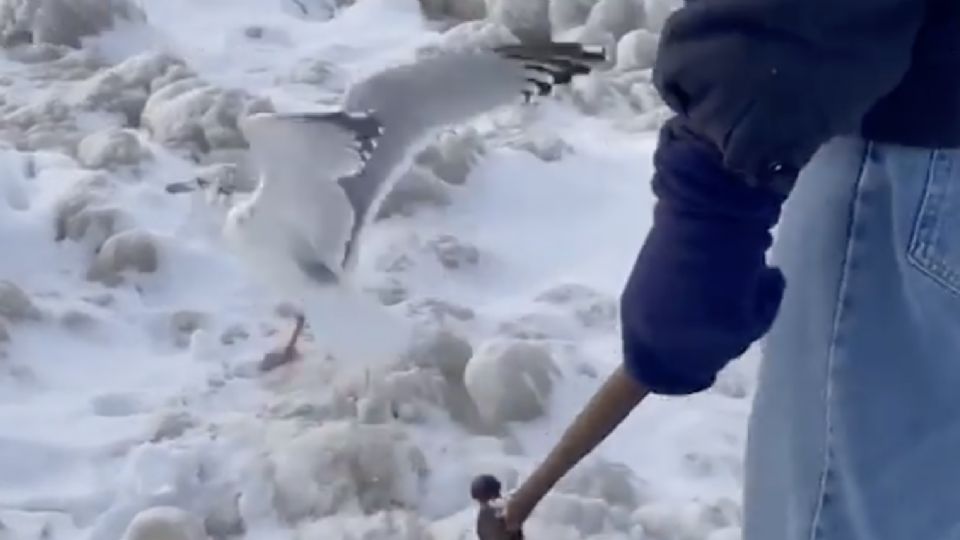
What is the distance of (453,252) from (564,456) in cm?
117

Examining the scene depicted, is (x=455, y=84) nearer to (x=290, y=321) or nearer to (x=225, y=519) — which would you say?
(x=290, y=321)

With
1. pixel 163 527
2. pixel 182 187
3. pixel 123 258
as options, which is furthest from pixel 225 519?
pixel 182 187

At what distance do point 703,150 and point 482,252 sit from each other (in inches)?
55.9

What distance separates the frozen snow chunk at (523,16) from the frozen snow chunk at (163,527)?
1.68 meters

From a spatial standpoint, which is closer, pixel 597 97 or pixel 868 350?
pixel 868 350

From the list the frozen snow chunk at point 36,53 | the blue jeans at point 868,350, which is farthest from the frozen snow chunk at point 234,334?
the blue jeans at point 868,350

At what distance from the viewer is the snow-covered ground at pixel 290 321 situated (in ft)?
6.20

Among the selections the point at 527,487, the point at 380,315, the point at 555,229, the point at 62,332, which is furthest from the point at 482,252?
the point at 527,487

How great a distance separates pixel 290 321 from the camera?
7.58ft

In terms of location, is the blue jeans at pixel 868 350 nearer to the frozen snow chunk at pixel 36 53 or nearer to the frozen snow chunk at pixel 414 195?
the frozen snow chunk at pixel 414 195

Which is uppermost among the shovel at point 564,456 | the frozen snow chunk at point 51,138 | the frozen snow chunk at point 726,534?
the shovel at point 564,456

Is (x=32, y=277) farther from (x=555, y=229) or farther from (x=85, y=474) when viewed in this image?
(x=555, y=229)

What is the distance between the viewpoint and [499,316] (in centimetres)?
232

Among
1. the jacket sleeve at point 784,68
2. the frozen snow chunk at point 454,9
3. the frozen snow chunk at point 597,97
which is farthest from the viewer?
the frozen snow chunk at point 454,9
